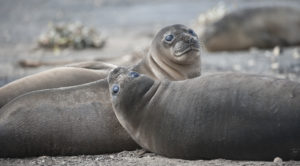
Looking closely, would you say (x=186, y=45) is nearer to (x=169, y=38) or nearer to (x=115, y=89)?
(x=169, y=38)

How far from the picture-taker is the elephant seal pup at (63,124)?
14.3ft

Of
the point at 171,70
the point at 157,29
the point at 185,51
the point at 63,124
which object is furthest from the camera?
the point at 157,29

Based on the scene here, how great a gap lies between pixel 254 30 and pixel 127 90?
7.79m

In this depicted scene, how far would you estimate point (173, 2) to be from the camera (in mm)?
20938

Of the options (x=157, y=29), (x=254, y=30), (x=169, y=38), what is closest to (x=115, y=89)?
(x=169, y=38)

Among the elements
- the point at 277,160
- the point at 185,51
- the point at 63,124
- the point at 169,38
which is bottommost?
the point at 277,160

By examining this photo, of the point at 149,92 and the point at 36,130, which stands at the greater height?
the point at 149,92

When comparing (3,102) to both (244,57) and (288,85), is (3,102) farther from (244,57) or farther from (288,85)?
(244,57)

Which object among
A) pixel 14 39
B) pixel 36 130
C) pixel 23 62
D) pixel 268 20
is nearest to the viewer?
pixel 36 130

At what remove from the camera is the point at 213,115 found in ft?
12.4

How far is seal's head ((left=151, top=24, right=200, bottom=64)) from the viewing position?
17.1 ft

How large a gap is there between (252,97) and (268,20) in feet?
26.5

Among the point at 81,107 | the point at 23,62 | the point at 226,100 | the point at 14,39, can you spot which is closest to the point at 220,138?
the point at 226,100

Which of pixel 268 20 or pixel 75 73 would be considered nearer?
pixel 75 73
